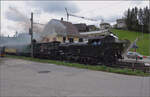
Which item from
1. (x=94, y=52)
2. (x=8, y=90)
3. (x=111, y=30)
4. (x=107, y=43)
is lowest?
(x=8, y=90)

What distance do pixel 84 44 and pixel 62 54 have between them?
4.43 meters

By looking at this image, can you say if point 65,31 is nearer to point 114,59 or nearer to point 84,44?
point 84,44

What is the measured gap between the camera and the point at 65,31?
3347 cm

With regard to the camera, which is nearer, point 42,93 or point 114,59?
point 42,93

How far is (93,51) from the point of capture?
51.6 ft

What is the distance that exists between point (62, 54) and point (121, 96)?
15.0 meters

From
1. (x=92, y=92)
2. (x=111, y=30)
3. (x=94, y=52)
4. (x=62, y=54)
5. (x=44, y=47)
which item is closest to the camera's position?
(x=92, y=92)

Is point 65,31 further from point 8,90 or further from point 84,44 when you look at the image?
point 8,90

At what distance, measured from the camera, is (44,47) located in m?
22.5

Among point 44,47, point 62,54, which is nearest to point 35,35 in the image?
point 44,47

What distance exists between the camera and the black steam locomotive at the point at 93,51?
1452cm

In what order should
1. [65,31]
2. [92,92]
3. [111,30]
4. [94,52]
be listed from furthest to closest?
[65,31] → [94,52] → [111,30] → [92,92]

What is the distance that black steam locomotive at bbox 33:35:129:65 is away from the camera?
14516 mm

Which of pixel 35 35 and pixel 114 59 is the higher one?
pixel 35 35
